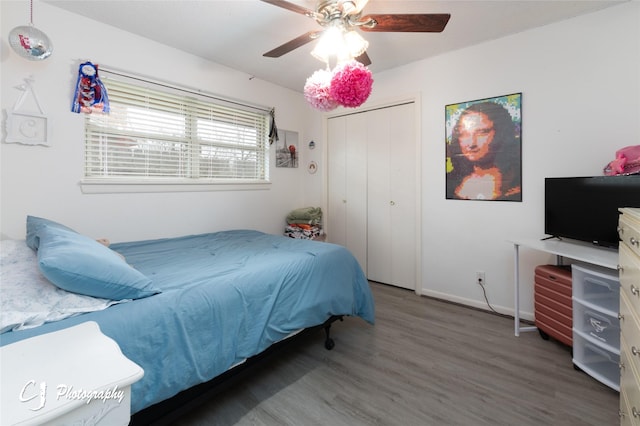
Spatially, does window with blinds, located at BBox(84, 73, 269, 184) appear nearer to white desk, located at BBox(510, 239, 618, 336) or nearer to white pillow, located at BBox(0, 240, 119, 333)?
white pillow, located at BBox(0, 240, 119, 333)

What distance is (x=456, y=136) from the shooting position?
2850 millimetres

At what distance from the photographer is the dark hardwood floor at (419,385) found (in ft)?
4.90

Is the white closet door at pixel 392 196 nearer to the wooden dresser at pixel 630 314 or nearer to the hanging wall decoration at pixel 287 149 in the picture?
the hanging wall decoration at pixel 287 149

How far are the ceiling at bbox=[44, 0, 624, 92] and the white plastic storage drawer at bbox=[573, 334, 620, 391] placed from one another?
237 centimetres

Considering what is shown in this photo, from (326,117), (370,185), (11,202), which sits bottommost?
(11,202)

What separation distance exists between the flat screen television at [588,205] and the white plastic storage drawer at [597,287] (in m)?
0.30

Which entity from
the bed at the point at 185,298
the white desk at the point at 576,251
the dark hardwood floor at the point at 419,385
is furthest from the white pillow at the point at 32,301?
the white desk at the point at 576,251

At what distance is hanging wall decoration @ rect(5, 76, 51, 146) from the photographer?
193cm

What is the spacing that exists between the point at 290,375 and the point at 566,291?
196cm

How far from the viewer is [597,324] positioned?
174cm

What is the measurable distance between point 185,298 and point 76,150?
1.78 metres

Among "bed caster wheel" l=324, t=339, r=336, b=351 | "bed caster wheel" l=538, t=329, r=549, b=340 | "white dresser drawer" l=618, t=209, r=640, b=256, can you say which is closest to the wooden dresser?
"white dresser drawer" l=618, t=209, r=640, b=256

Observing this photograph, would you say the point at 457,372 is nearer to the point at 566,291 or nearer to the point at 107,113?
the point at 566,291

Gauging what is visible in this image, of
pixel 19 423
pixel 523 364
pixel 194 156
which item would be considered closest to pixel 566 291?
pixel 523 364
